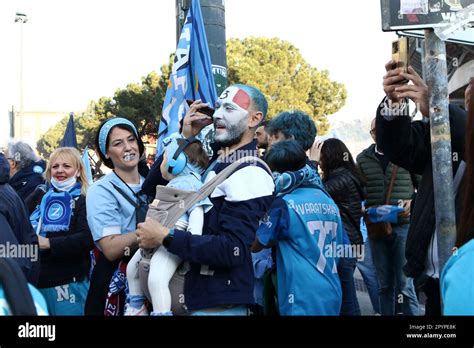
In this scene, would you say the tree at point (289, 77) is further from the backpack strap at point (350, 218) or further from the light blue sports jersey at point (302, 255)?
the light blue sports jersey at point (302, 255)

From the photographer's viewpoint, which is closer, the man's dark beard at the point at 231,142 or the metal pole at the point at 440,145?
the metal pole at the point at 440,145

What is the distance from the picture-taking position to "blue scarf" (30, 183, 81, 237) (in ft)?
15.1

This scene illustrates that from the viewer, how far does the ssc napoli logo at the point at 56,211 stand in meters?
4.64

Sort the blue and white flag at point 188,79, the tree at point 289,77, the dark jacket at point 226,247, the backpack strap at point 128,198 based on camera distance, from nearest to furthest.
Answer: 1. the dark jacket at point 226,247
2. the backpack strap at point 128,198
3. the blue and white flag at point 188,79
4. the tree at point 289,77

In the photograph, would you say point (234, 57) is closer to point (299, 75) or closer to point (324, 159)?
point (299, 75)

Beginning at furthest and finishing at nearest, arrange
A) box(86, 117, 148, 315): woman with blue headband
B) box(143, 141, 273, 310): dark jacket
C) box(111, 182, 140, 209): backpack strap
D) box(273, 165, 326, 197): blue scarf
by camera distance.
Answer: box(273, 165, 326, 197): blue scarf
box(111, 182, 140, 209): backpack strap
box(86, 117, 148, 315): woman with blue headband
box(143, 141, 273, 310): dark jacket

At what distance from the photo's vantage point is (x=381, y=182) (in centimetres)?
609

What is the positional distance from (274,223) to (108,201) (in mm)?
790

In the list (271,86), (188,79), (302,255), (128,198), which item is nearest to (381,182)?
(188,79)

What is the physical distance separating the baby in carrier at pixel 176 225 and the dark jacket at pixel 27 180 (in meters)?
2.90

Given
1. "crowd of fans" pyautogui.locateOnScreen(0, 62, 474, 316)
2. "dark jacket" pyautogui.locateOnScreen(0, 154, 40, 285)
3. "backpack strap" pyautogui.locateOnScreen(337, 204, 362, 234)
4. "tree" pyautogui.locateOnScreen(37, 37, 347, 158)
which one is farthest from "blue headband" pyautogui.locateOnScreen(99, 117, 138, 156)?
"tree" pyautogui.locateOnScreen(37, 37, 347, 158)

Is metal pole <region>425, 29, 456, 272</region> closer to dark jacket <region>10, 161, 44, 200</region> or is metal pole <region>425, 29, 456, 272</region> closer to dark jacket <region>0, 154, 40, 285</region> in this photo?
dark jacket <region>0, 154, 40, 285</region>

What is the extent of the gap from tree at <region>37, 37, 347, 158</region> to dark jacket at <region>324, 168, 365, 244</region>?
64.7 feet

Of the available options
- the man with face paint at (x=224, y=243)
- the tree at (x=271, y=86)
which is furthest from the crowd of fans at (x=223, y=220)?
the tree at (x=271, y=86)
